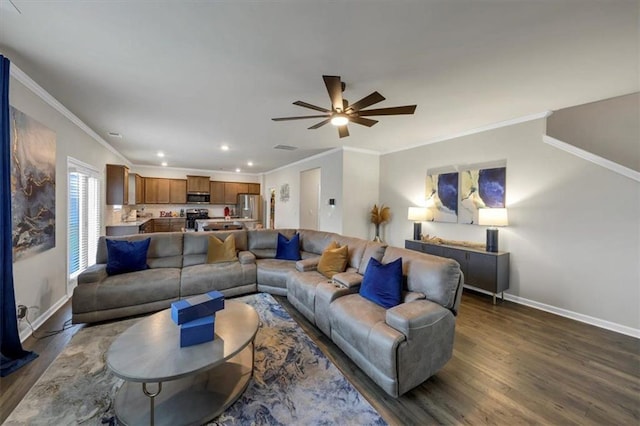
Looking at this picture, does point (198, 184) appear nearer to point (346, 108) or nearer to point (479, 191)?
point (346, 108)

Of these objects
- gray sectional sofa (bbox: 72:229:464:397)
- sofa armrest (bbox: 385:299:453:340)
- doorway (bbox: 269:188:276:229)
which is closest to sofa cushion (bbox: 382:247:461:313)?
gray sectional sofa (bbox: 72:229:464:397)

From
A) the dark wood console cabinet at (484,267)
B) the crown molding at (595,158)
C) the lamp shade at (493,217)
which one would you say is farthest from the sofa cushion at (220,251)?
the crown molding at (595,158)

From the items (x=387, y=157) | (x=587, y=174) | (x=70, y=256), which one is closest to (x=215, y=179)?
(x=70, y=256)

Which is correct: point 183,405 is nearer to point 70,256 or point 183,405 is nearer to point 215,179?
point 70,256

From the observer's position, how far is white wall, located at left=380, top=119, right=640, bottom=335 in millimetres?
2777

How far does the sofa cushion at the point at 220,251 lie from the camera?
3.73 meters

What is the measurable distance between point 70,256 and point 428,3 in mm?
5274

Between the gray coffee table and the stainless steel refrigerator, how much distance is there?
7.33 metres

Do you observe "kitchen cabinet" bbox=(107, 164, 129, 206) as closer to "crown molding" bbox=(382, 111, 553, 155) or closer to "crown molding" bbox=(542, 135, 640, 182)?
"crown molding" bbox=(382, 111, 553, 155)

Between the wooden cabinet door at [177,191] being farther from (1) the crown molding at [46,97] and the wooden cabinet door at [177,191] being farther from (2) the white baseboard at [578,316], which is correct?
(2) the white baseboard at [578,316]

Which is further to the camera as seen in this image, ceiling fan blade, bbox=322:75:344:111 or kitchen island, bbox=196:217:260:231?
kitchen island, bbox=196:217:260:231

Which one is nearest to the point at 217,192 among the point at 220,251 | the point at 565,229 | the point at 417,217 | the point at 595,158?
the point at 220,251

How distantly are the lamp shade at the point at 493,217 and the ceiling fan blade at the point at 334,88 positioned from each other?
2.75 metres

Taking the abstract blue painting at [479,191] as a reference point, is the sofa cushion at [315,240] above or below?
below
